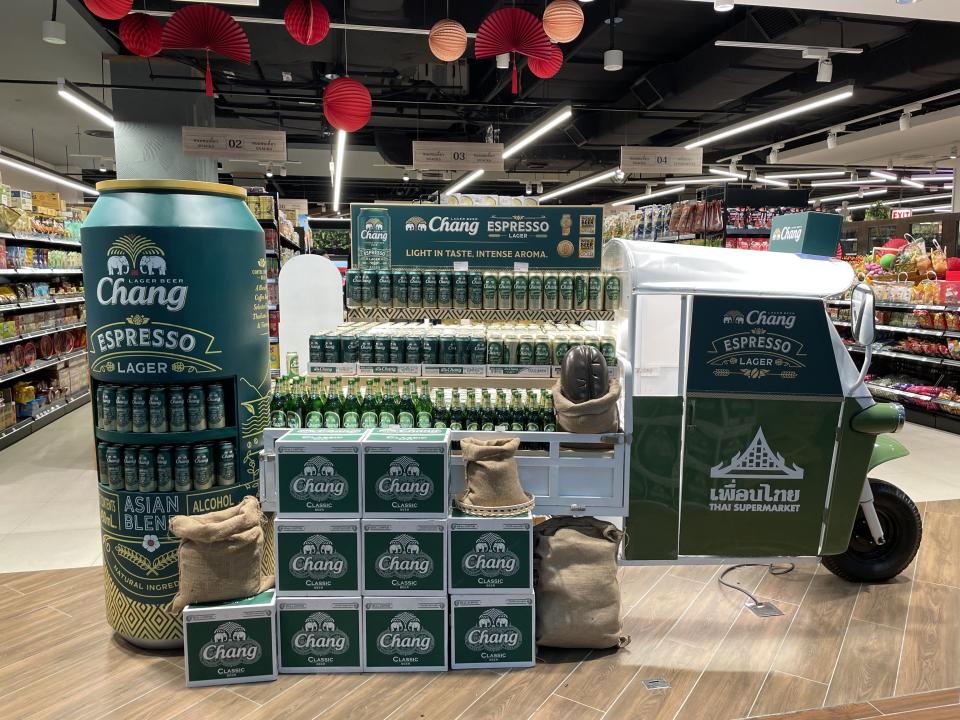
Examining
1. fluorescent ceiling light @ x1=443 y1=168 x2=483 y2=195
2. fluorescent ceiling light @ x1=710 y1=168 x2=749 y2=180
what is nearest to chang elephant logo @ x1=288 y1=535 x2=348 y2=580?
fluorescent ceiling light @ x1=443 y1=168 x2=483 y2=195

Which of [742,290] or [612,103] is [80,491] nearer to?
[742,290]

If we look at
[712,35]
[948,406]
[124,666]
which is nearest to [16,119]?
[712,35]

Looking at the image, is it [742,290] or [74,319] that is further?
[74,319]

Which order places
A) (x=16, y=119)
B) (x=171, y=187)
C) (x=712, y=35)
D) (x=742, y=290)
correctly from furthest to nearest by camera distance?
(x=16, y=119), (x=712, y=35), (x=742, y=290), (x=171, y=187)

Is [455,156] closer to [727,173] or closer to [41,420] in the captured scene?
[41,420]

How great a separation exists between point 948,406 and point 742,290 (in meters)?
6.14

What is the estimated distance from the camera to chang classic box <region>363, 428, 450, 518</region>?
10.1 feet

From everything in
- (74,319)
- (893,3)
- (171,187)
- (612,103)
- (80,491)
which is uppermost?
(612,103)

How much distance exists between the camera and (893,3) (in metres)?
6.07

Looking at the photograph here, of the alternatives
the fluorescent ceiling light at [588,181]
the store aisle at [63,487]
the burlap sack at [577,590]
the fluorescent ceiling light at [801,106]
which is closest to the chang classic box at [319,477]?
the burlap sack at [577,590]

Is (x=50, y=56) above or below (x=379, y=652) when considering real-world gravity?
above

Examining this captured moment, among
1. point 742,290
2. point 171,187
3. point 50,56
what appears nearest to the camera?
point 171,187

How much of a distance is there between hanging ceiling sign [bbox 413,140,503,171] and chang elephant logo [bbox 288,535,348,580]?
8328 millimetres

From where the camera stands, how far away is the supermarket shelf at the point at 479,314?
3781 mm
